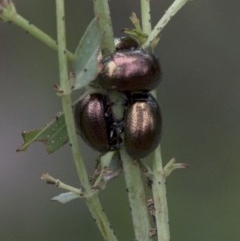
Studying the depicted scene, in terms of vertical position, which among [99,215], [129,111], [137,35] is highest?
[137,35]

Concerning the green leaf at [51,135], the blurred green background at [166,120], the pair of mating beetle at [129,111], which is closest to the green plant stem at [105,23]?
the pair of mating beetle at [129,111]

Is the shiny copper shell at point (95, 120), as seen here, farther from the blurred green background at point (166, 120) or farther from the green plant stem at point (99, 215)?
the blurred green background at point (166, 120)

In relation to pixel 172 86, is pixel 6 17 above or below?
below

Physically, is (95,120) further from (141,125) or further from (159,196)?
(159,196)

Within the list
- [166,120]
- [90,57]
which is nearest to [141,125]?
[90,57]

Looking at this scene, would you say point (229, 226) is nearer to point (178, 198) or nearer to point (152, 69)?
point (178, 198)

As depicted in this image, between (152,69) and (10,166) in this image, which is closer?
(152,69)

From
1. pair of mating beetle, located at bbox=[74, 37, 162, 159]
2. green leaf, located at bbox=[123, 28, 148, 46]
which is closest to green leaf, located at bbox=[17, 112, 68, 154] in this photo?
pair of mating beetle, located at bbox=[74, 37, 162, 159]

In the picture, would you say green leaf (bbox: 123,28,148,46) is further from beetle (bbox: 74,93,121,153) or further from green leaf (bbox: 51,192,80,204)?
green leaf (bbox: 51,192,80,204)

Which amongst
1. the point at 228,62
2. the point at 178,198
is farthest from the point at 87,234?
the point at 228,62
